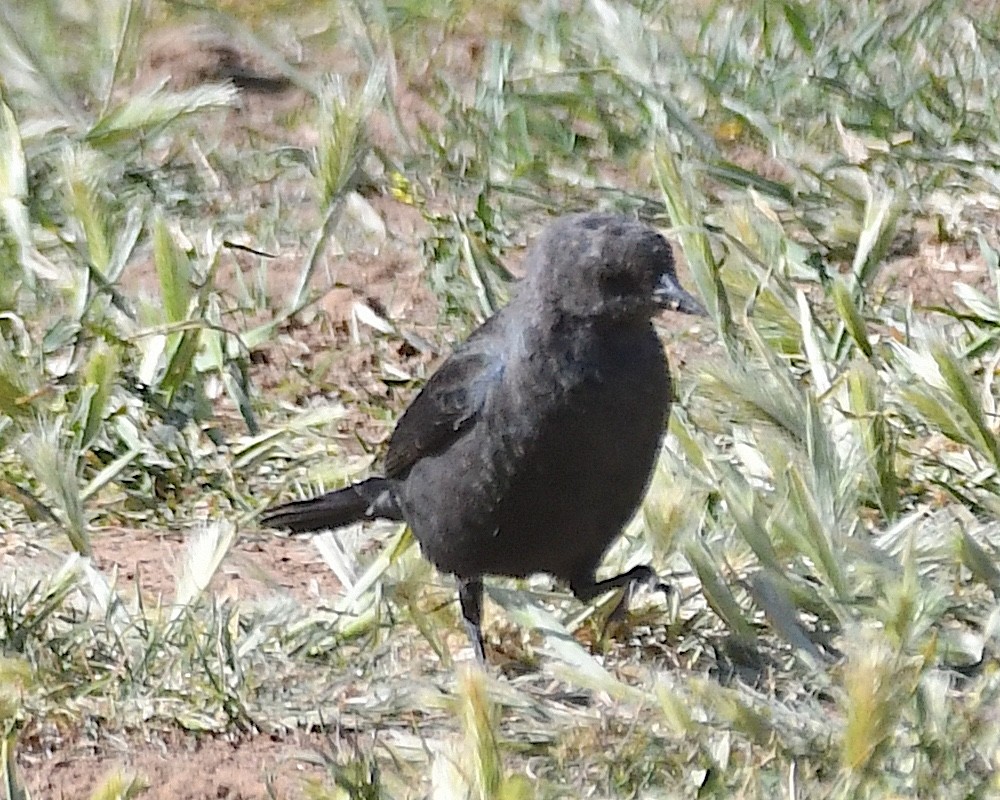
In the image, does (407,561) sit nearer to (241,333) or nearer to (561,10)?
(241,333)

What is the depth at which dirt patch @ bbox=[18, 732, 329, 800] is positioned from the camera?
9.54ft

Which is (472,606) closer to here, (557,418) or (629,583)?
(629,583)

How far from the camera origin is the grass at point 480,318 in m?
2.91

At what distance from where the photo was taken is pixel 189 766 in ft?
9.80

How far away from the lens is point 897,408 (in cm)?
396

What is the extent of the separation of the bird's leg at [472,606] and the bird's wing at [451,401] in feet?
0.84

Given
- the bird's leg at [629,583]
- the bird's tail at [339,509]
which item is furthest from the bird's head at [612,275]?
the bird's tail at [339,509]

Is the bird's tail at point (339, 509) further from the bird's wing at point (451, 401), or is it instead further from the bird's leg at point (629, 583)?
the bird's leg at point (629, 583)

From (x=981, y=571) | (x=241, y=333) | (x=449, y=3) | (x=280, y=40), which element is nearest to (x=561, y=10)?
(x=449, y=3)

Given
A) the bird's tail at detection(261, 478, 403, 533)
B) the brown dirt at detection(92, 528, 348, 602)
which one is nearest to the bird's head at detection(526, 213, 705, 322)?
the bird's tail at detection(261, 478, 403, 533)

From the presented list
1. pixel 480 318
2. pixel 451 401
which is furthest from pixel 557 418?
pixel 480 318

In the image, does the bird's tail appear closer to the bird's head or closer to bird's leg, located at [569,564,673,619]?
A: bird's leg, located at [569,564,673,619]

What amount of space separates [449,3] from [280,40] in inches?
22.4

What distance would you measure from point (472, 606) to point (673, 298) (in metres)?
0.70
